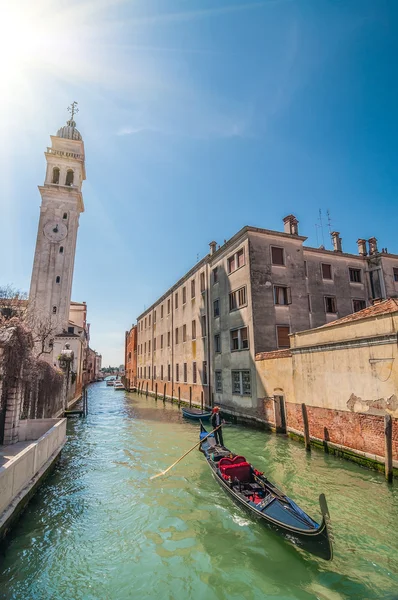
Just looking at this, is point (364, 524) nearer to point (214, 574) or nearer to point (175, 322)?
point (214, 574)

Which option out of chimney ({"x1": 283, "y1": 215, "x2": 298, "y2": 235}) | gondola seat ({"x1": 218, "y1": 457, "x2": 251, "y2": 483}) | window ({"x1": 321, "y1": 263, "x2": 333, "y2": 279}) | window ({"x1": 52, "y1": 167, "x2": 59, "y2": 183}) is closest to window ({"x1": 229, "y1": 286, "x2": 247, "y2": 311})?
chimney ({"x1": 283, "y1": 215, "x2": 298, "y2": 235})

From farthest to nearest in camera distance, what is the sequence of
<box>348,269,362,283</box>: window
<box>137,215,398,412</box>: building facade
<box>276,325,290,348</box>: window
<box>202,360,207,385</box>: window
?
<box>202,360,207,385</box>: window
<box>348,269,362,283</box>: window
<box>137,215,398,412</box>: building facade
<box>276,325,290,348</box>: window

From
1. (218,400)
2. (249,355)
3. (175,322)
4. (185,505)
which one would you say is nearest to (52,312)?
(175,322)

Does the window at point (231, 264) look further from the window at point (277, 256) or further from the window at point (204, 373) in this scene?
the window at point (204, 373)

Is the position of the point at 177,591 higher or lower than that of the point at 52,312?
lower

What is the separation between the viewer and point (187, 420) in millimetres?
20453

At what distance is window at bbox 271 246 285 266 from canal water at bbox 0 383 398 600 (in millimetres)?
11495

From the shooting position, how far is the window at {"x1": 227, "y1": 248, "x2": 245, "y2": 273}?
19.3 metres

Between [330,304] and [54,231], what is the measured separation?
30438 millimetres

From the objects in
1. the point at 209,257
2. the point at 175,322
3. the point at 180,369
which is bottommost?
the point at 180,369

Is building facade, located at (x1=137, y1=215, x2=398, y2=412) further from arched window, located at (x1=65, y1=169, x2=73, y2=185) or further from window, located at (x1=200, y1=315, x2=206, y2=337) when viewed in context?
arched window, located at (x1=65, y1=169, x2=73, y2=185)

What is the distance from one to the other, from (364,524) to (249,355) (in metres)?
11.5

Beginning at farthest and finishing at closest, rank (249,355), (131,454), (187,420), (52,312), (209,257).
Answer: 1. (52,312)
2. (209,257)
3. (187,420)
4. (249,355)
5. (131,454)

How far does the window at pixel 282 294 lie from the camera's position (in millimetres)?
18684
